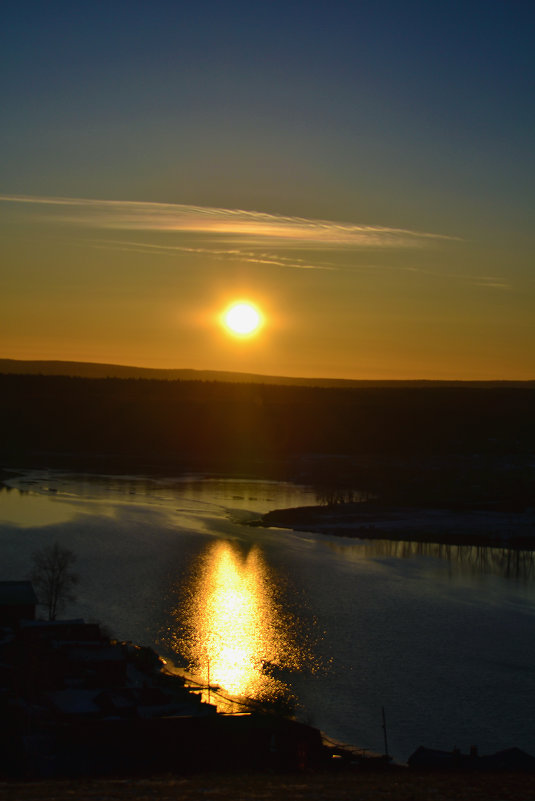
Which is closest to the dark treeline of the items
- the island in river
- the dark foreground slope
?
the island in river

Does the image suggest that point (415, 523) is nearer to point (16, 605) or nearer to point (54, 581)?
point (54, 581)

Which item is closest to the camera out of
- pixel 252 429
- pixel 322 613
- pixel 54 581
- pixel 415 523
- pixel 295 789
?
pixel 295 789

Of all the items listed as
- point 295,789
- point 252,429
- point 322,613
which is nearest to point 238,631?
point 322,613

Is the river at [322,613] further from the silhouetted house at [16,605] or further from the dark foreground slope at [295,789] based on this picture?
the dark foreground slope at [295,789]

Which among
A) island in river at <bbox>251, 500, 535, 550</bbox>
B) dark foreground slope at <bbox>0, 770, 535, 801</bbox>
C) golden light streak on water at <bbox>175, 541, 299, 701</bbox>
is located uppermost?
island in river at <bbox>251, 500, 535, 550</bbox>

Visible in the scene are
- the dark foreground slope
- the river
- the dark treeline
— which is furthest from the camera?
the dark treeline

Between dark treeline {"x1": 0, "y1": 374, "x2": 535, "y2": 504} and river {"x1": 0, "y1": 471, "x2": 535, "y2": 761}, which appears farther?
dark treeline {"x1": 0, "y1": 374, "x2": 535, "y2": 504}

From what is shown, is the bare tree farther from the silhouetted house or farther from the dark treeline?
the dark treeline
